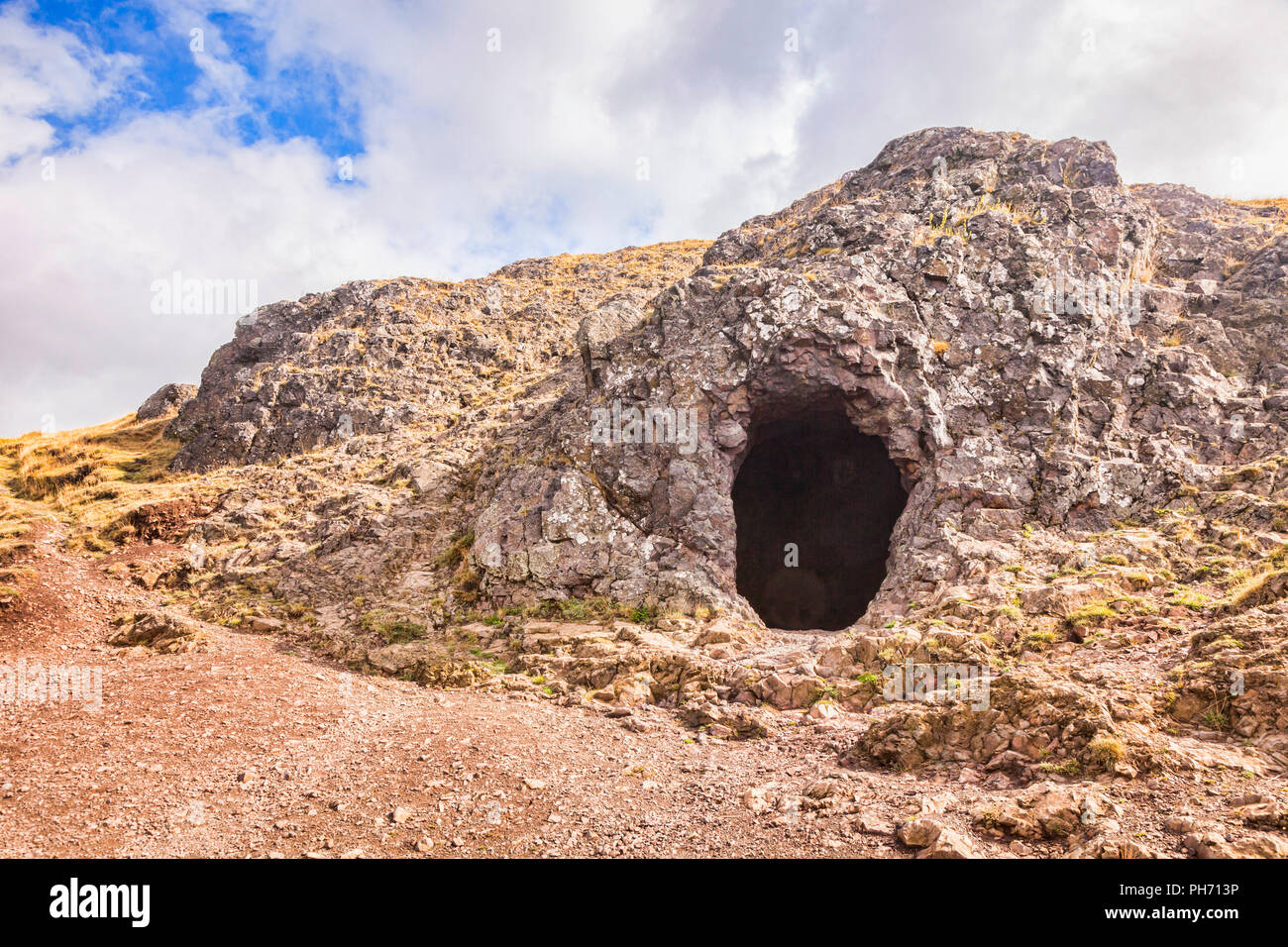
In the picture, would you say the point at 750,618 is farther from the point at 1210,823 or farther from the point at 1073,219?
the point at 1073,219

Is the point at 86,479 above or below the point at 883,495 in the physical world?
above

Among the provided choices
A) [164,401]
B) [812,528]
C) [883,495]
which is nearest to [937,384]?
[883,495]

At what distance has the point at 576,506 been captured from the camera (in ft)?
71.8

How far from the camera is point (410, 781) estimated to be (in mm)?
10227

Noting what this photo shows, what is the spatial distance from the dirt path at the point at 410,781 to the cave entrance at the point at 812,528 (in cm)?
1718

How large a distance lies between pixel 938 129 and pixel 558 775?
36052mm

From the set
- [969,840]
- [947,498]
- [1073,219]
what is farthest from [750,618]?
[1073,219]

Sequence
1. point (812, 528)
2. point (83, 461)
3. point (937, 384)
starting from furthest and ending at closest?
point (812, 528) → point (83, 461) → point (937, 384)

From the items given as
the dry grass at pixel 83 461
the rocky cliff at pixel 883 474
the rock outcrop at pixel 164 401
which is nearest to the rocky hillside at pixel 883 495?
the rocky cliff at pixel 883 474

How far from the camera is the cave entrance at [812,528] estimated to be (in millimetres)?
29234

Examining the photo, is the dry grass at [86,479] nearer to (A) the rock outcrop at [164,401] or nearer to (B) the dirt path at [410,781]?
(A) the rock outcrop at [164,401]

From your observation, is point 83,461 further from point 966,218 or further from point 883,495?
point 966,218

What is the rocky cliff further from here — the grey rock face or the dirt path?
the dirt path

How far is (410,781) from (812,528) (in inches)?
942
